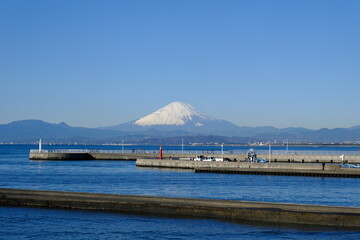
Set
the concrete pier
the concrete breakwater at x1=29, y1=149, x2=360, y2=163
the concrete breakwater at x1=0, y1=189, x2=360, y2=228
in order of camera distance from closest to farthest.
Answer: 1. the concrete breakwater at x1=0, y1=189, x2=360, y2=228
2. the concrete pier
3. the concrete breakwater at x1=29, y1=149, x2=360, y2=163

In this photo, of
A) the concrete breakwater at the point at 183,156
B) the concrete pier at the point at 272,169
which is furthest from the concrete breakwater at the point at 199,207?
the concrete breakwater at the point at 183,156

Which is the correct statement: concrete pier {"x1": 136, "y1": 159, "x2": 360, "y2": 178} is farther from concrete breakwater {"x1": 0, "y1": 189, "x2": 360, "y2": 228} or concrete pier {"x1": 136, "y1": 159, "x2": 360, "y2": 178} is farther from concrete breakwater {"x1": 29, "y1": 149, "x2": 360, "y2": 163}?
concrete breakwater {"x1": 0, "y1": 189, "x2": 360, "y2": 228}

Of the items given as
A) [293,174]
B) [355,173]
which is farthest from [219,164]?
[355,173]

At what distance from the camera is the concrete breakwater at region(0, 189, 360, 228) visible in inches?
1310

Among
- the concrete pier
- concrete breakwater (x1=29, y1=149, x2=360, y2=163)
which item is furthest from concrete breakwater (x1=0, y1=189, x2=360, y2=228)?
concrete breakwater (x1=29, y1=149, x2=360, y2=163)

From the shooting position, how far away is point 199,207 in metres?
36.2

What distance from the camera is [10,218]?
37.5 meters

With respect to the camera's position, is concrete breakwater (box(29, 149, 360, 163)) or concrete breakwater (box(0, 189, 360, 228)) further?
concrete breakwater (box(29, 149, 360, 163))

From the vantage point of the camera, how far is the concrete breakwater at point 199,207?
33281 mm

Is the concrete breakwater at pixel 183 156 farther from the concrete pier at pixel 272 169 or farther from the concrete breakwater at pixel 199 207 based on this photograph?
the concrete breakwater at pixel 199 207

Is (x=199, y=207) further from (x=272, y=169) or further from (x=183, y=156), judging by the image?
(x=183, y=156)

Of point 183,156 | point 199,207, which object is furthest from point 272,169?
point 199,207

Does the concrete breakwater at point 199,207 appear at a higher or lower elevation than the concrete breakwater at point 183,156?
lower

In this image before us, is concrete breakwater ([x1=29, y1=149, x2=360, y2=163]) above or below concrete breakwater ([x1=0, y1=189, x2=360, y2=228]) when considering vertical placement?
above
